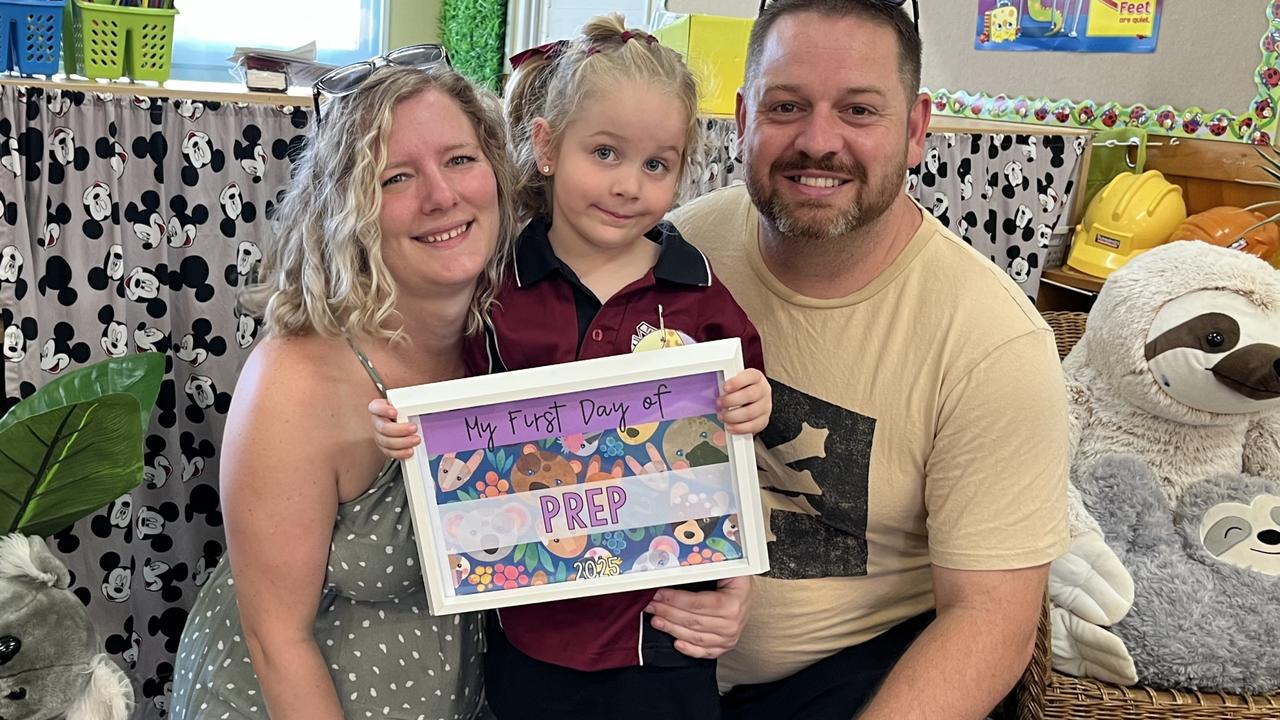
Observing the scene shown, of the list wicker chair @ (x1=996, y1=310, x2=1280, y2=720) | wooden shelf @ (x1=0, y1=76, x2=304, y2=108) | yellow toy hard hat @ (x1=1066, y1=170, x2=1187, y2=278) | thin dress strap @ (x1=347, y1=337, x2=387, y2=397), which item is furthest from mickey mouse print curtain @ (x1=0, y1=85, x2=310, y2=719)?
yellow toy hard hat @ (x1=1066, y1=170, x2=1187, y2=278)

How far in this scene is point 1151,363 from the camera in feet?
6.72

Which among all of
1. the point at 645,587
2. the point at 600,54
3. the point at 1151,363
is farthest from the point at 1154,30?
the point at 645,587

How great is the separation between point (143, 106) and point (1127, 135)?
2549 millimetres

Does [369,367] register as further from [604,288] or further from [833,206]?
[833,206]

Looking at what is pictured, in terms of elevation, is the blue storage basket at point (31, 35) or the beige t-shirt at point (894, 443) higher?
the blue storage basket at point (31, 35)

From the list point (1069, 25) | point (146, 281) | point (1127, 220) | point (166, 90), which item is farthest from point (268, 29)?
point (1127, 220)

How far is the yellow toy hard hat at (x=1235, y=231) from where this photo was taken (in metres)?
2.66

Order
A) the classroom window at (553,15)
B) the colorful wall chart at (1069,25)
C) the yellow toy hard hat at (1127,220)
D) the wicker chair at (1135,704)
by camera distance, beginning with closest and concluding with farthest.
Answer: the wicker chair at (1135,704)
the yellow toy hard hat at (1127,220)
the colorful wall chart at (1069,25)
the classroom window at (553,15)

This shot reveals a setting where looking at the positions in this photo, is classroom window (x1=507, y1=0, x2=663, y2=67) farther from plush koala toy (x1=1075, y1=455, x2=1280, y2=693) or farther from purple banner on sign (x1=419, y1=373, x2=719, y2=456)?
purple banner on sign (x1=419, y1=373, x2=719, y2=456)

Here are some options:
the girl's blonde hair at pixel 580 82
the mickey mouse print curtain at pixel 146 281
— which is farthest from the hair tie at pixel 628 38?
the mickey mouse print curtain at pixel 146 281

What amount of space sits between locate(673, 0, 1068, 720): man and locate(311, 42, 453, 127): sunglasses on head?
466 millimetres

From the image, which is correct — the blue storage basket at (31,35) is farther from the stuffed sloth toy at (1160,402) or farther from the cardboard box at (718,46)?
the stuffed sloth toy at (1160,402)

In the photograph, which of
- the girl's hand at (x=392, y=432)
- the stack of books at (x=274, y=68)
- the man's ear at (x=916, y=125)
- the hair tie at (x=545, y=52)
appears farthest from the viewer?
the stack of books at (x=274, y=68)

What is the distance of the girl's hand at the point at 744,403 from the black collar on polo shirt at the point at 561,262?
20 centimetres
